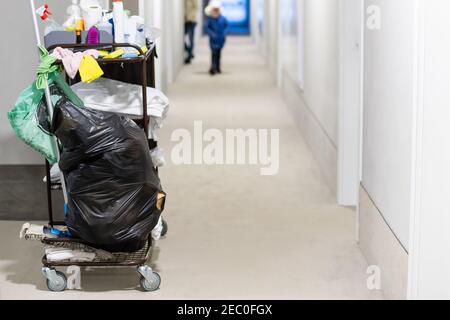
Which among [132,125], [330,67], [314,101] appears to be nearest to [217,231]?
[132,125]

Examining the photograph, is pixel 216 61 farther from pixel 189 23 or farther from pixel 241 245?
pixel 241 245

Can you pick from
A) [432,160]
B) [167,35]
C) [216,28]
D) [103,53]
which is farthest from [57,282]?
[216,28]

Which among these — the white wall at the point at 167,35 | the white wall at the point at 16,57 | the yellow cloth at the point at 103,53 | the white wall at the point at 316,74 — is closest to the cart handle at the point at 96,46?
the yellow cloth at the point at 103,53

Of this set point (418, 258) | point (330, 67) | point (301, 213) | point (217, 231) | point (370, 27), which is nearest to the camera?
point (418, 258)

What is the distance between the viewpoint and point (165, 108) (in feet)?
16.1

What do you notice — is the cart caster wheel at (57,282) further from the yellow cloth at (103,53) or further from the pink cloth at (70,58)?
the yellow cloth at (103,53)

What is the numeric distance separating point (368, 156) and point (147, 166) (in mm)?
1344

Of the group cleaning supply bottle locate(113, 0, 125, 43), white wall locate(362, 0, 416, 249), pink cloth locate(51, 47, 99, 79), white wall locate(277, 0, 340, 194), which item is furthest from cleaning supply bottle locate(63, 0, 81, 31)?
white wall locate(277, 0, 340, 194)

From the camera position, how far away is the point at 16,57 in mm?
5621

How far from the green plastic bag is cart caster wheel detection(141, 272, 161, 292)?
790mm

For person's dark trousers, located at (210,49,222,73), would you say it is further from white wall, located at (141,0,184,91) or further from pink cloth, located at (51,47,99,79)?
pink cloth, located at (51,47,99,79)

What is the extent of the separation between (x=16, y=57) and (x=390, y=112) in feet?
8.32

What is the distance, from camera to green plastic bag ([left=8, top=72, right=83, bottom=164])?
14.7ft
